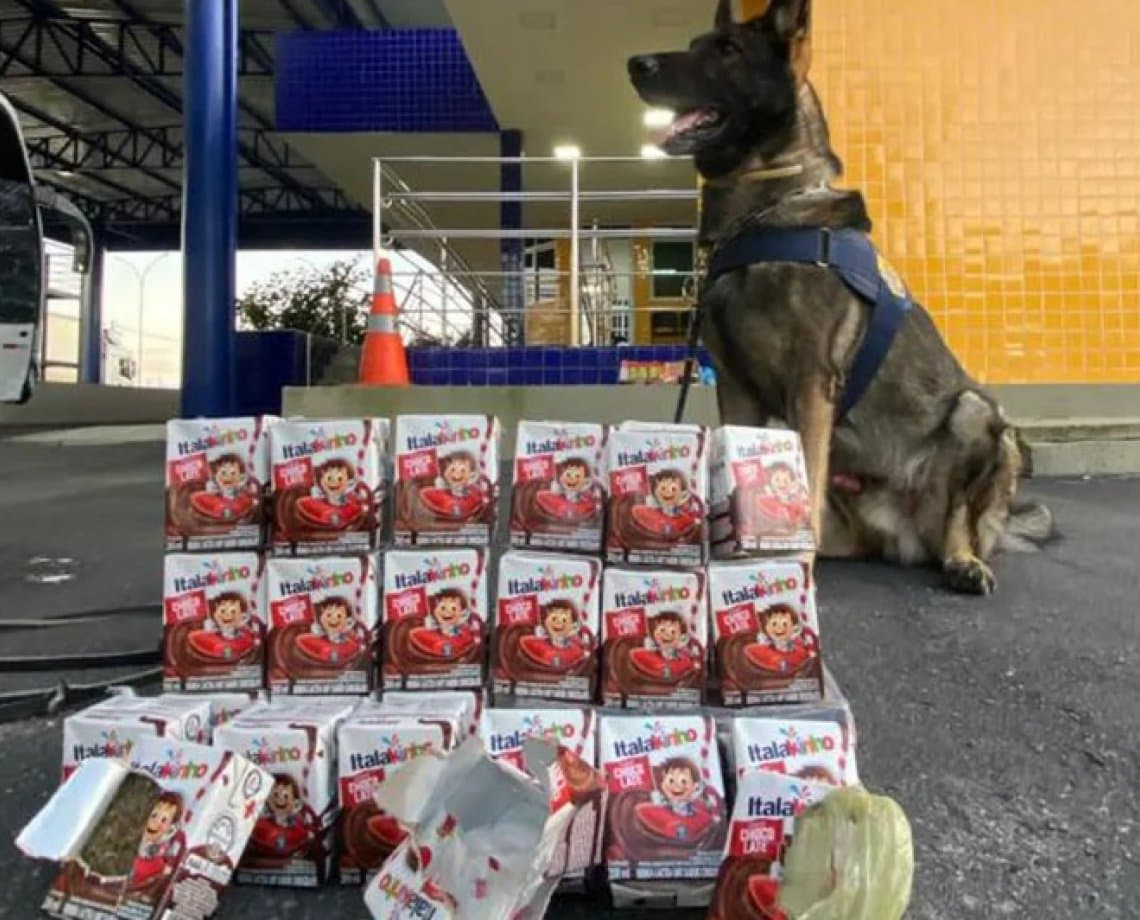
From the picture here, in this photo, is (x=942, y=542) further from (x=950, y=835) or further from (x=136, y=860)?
(x=136, y=860)

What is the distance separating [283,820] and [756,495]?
2.48 ft

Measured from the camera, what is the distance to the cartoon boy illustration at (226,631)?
1.27 meters

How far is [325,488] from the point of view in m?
1.30

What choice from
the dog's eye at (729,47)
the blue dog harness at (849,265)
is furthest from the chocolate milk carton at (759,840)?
the dog's eye at (729,47)

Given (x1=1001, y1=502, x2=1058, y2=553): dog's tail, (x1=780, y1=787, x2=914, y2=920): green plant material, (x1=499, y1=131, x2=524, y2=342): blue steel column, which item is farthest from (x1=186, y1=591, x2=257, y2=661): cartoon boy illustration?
(x1=499, y1=131, x2=524, y2=342): blue steel column

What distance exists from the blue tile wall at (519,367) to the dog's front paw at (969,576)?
3.37 meters

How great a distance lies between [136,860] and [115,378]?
32.9m

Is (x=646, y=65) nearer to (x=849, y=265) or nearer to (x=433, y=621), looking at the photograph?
(x=849, y=265)

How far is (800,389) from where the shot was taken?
233 centimetres

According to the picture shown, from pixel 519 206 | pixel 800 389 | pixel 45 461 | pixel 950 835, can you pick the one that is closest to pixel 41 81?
pixel 519 206

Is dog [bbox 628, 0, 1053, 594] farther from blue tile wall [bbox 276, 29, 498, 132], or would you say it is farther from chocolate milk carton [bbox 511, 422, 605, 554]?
blue tile wall [bbox 276, 29, 498, 132]

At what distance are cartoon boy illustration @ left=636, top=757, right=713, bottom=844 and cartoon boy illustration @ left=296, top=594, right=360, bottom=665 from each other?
460 mm

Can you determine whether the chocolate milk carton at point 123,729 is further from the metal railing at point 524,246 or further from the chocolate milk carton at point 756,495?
the metal railing at point 524,246

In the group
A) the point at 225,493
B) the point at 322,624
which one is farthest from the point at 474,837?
the point at 225,493
